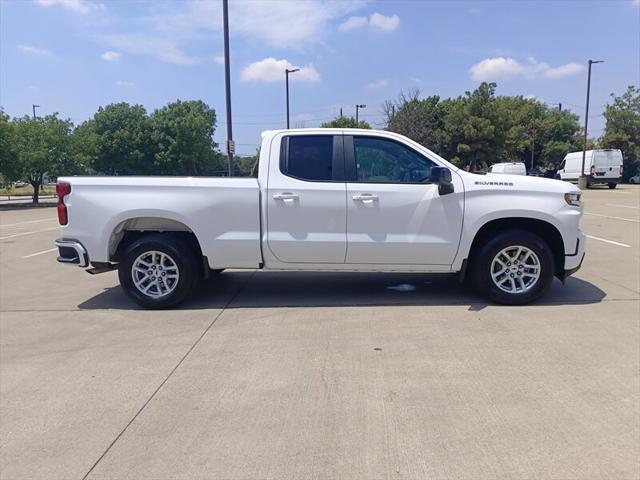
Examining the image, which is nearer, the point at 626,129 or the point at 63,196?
the point at 63,196

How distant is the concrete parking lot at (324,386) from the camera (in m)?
2.95

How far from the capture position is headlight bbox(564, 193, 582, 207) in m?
5.75

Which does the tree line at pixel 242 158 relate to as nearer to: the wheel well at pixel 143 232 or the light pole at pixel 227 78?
the light pole at pixel 227 78

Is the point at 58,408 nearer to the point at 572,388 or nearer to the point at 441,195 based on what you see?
the point at 572,388

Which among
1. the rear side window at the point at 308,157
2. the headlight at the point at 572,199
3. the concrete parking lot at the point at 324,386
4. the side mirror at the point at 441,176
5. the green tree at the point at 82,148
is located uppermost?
the green tree at the point at 82,148

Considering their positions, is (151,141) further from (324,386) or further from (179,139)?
(324,386)

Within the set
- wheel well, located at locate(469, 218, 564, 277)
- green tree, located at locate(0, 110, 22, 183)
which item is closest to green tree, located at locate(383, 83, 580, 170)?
green tree, located at locate(0, 110, 22, 183)

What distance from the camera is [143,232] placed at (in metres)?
6.04

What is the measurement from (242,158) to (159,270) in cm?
4146

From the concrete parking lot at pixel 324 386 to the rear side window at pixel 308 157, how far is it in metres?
1.54

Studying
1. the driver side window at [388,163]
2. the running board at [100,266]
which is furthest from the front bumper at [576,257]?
Result: the running board at [100,266]

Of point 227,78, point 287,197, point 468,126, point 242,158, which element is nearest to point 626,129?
point 468,126

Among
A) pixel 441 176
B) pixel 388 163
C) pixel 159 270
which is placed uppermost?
pixel 388 163

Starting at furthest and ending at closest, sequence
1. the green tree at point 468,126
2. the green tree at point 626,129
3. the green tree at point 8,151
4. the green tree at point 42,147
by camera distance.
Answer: the green tree at point 626,129 < the green tree at point 468,126 < the green tree at point 42,147 < the green tree at point 8,151
